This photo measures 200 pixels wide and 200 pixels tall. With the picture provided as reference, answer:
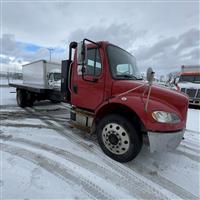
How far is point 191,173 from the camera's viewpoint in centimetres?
275

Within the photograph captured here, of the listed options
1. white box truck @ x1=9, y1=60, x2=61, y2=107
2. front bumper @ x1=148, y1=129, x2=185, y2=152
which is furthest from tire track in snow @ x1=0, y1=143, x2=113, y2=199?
white box truck @ x1=9, y1=60, x2=61, y2=107

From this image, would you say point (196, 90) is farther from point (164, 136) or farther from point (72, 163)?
point (72, 163)

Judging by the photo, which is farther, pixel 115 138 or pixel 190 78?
pixel 190 78

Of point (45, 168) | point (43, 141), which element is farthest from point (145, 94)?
point (43, 141)

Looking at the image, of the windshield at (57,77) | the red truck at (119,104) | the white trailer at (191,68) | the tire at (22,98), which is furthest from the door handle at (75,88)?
the white trailer at (191,68)

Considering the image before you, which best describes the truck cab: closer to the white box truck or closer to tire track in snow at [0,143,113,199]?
tire track in snow at [0,143,113,199]

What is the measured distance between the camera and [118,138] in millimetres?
2898

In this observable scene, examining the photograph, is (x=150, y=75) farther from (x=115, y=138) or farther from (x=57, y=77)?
(x=57, y=77)

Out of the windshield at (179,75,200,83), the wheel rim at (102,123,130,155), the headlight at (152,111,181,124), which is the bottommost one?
the wheel rim at (102,123,130,155)

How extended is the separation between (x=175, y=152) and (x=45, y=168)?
273 cm

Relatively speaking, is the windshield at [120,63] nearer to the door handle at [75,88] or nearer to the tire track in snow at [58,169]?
the door handle at [75,88]

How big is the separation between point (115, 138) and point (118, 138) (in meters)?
0.06

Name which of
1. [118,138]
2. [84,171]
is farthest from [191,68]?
[84,171]

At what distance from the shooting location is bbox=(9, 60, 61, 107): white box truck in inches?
228
